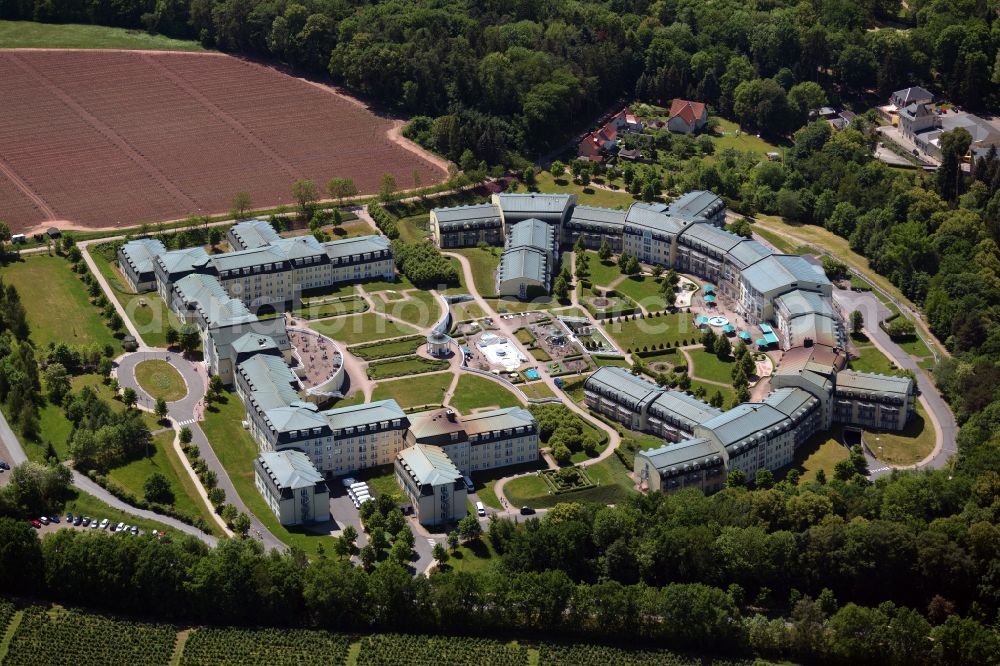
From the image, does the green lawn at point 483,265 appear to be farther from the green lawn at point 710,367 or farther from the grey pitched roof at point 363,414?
the grey pitched roof at point 363,414

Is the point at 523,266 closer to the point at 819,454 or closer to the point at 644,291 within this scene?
the point at 644,291

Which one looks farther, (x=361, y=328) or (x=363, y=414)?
(x=361, y=328)

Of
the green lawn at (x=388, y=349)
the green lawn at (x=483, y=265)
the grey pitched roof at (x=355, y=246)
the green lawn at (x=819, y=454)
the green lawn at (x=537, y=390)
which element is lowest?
the green lawn at (x=483, y=265)

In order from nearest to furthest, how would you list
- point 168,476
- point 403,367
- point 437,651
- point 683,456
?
1. point 437,651
2. point 168,476
3. point 683,456
4. point 403,367

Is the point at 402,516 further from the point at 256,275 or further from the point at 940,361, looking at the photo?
the point at 940,361

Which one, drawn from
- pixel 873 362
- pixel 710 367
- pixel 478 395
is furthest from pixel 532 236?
pixel 873 362

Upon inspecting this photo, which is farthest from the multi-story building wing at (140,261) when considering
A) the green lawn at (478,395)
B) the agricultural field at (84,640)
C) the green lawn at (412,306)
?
the agricultural field at (84,640)

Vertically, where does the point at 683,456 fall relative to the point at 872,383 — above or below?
below
